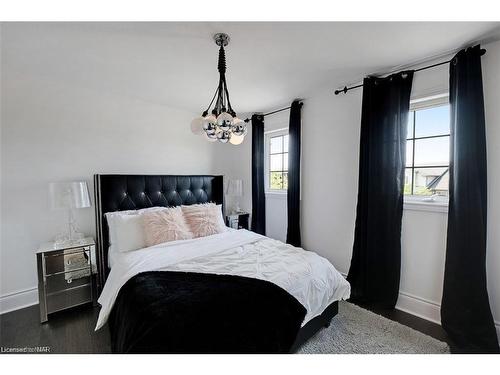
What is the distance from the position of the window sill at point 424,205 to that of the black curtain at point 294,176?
1257mm

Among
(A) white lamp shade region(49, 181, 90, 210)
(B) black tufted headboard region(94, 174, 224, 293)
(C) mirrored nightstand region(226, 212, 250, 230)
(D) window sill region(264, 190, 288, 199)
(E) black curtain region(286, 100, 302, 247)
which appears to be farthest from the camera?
(C) mirrored nightstand region(226, 212, 250, 230)

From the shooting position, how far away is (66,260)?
7.08 ft

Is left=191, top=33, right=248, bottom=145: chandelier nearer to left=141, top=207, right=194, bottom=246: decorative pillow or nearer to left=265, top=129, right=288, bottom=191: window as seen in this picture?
left=141, top=207, right=194, bottom=246: decorative pillow

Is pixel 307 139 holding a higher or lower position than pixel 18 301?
higher

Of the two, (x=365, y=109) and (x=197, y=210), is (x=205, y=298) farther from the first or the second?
(x=365, y=109)

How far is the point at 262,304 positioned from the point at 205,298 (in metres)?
0.34

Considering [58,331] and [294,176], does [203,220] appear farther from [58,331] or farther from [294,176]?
[58,331]

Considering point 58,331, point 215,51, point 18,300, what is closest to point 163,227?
point 58,331

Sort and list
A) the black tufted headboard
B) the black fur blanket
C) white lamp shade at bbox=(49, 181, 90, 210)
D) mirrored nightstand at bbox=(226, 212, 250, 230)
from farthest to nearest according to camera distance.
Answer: mirrored nightstand at bbox=(226, 212, 250, 230)
the black tufted headboard
white lamp shade at bbox=(49, 181, 90, 210)
the black fur blanket

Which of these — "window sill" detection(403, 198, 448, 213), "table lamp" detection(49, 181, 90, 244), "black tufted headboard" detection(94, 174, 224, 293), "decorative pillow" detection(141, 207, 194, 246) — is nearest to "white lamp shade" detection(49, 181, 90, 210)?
"table lamp" detection(49, 181, 90, 244)

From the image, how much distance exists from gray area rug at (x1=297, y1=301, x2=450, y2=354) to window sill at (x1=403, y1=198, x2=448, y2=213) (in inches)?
41.7

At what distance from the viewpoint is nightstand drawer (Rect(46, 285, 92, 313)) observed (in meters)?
2.07

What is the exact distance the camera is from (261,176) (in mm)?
3576

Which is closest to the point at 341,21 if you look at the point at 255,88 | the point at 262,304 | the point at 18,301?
the point at 255,88
